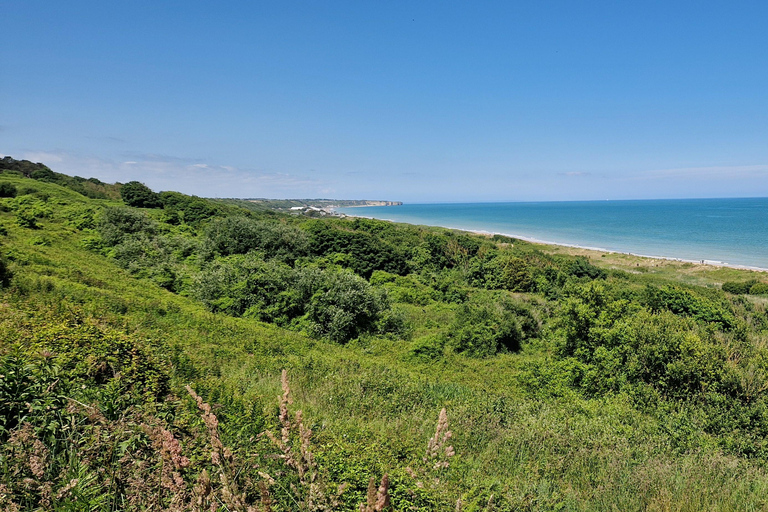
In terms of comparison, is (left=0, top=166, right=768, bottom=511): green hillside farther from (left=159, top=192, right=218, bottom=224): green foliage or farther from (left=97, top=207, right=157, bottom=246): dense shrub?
(left=159, top=192, right=218, bottom=224): green foliage

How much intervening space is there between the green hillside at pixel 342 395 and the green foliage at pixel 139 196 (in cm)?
2109

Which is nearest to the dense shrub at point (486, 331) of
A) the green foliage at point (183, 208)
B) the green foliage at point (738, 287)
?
the green foliage at point (738, 287)

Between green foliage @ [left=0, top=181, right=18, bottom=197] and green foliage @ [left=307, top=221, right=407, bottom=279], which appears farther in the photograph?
green foliage @ [left=307, top=221, right=407, bottom=279]

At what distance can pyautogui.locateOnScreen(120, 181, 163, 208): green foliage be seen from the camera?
1672 inches

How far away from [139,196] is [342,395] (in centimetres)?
4650

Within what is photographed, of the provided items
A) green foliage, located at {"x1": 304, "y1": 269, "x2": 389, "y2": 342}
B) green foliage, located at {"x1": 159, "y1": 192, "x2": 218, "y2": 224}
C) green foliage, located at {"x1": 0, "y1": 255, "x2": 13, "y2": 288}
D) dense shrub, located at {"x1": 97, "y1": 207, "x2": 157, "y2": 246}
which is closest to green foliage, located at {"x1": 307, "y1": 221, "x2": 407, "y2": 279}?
dense shrub, located at {"x1": 97, "y1": 207, "x2": 157, "y2": 246}

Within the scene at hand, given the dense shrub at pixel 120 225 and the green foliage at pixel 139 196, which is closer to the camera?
the dense shrub at pixel 120 225

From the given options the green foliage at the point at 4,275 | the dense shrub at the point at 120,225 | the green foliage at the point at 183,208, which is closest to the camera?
the green foliage at the point at 4,275

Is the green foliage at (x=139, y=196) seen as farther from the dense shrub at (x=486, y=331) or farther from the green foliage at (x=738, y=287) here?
the green foliage at (x=738, y=287)

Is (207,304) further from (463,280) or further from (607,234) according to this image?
(607,234)

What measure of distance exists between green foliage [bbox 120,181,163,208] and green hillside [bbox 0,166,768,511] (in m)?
21.1

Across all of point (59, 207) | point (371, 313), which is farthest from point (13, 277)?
point (59, 207)

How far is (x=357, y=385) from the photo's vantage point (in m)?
7.65

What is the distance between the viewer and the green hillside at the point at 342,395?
2.24 meters
